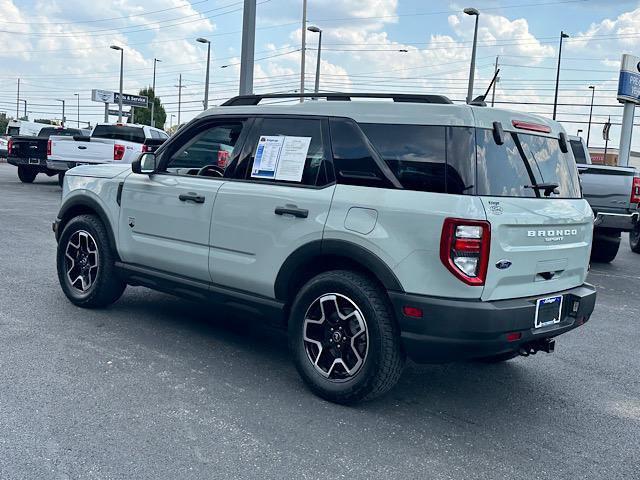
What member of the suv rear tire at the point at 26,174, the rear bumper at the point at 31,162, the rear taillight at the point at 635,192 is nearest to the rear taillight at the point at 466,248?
the rear taillight at the point at 635,192

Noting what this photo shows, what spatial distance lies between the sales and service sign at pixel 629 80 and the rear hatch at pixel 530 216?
21939 millimetres

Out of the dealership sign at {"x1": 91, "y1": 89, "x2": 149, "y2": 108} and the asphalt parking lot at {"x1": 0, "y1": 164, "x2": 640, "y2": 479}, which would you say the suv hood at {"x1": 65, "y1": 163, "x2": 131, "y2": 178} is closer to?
the asphalt parking lot at {"x1": 0, "y1": 164, "x2": 640, "y2": 479}

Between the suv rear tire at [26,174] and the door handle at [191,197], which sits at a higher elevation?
the door handle at [191,197]

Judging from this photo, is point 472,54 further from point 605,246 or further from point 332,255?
point 332,255

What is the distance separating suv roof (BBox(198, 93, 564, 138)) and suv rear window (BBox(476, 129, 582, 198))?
8cm

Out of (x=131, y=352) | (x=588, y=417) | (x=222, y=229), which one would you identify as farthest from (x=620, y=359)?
(x=131, y=352)

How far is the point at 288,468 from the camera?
10.9ft

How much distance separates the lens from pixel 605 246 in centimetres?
1109

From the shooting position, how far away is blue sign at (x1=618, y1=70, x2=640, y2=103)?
2388 centimetres

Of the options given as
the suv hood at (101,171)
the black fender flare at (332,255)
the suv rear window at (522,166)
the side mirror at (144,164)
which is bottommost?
the black fender flare at (332,255)

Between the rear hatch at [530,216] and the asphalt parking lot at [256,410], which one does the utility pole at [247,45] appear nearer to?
the asphalt parking lot at [256,410]

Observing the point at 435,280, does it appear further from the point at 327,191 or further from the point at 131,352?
the point at 131,352

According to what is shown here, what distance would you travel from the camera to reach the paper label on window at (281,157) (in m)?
4.48

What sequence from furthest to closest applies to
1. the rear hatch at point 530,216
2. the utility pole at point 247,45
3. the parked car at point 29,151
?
the parked car at point 29,151
the utility pole at point 247,45
the rear hatch at point 530,216
